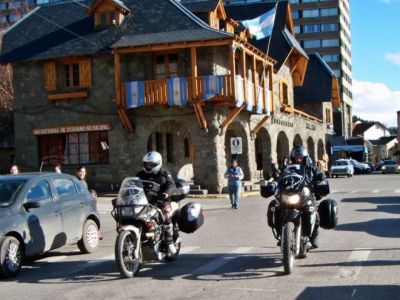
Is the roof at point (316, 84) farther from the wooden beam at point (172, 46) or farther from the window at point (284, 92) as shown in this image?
the wooden beam at point (172, 46)

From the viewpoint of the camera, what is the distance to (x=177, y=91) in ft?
87.2

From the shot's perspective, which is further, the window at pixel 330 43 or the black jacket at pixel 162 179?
the window at pixel 330 43

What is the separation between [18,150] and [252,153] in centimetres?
1173

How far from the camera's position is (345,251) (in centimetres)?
1010

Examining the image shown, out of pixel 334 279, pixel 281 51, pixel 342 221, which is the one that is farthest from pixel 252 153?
pixel 334 279

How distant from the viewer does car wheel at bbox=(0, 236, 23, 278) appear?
8781 millimetres

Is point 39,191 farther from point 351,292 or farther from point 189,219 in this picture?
point 351,292

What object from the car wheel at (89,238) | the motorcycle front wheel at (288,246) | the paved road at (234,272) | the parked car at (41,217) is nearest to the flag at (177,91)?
the paved road at (234,272)

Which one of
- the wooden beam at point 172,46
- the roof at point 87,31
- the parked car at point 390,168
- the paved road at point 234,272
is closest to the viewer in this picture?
the paved road at point 234,272

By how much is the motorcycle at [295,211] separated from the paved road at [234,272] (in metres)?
0.34

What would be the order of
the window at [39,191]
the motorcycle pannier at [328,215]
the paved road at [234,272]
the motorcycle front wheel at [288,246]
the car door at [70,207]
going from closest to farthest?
1. the paved road at [234,272]
2. the motorcycle front wheel at [288,246]
3. the motorcycle pannier at [328,215]
4. the window at [39,191]
5. the car door at [70,207]

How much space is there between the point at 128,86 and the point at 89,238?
648 inches

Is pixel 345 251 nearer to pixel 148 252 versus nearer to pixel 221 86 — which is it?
pixel 148 252

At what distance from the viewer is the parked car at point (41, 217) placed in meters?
9.08
